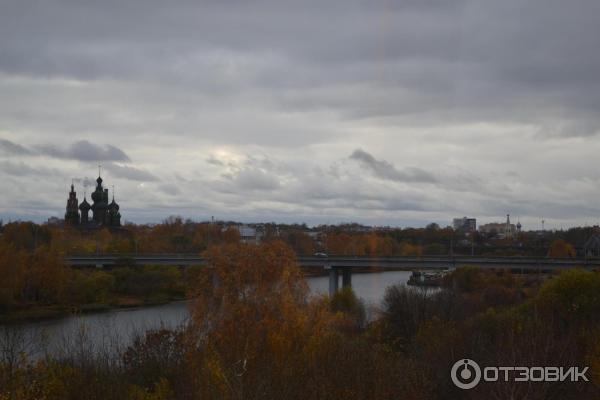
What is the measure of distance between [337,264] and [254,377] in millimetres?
34430

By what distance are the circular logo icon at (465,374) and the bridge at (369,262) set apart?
29520mm

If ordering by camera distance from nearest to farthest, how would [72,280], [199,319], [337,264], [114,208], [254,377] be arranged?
[254,377] < [199,319] < [72,280] < [337,264] < [114,208]

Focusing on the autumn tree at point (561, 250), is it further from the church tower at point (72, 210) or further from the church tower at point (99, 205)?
the church tower at point (72, 210)

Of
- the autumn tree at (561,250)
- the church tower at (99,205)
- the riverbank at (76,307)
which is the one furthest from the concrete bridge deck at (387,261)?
the church tower at (99,205)

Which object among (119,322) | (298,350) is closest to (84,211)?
(119,322)

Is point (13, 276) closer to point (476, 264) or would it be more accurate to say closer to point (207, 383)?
point (476, 264)

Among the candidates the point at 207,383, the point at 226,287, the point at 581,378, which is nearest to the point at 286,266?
the point at 226,287

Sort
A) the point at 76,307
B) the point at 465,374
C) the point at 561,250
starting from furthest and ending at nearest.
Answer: the point at 561,250
the point at 76,307
the point at 465,374

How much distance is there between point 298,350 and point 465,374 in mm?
3807

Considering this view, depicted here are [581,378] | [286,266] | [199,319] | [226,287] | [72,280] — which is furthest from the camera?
[72,280]

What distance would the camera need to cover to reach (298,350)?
577 inches

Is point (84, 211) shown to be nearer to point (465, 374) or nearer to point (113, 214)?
point (113, 214)

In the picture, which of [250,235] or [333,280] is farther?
[250,235]

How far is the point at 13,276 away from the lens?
37.6m
